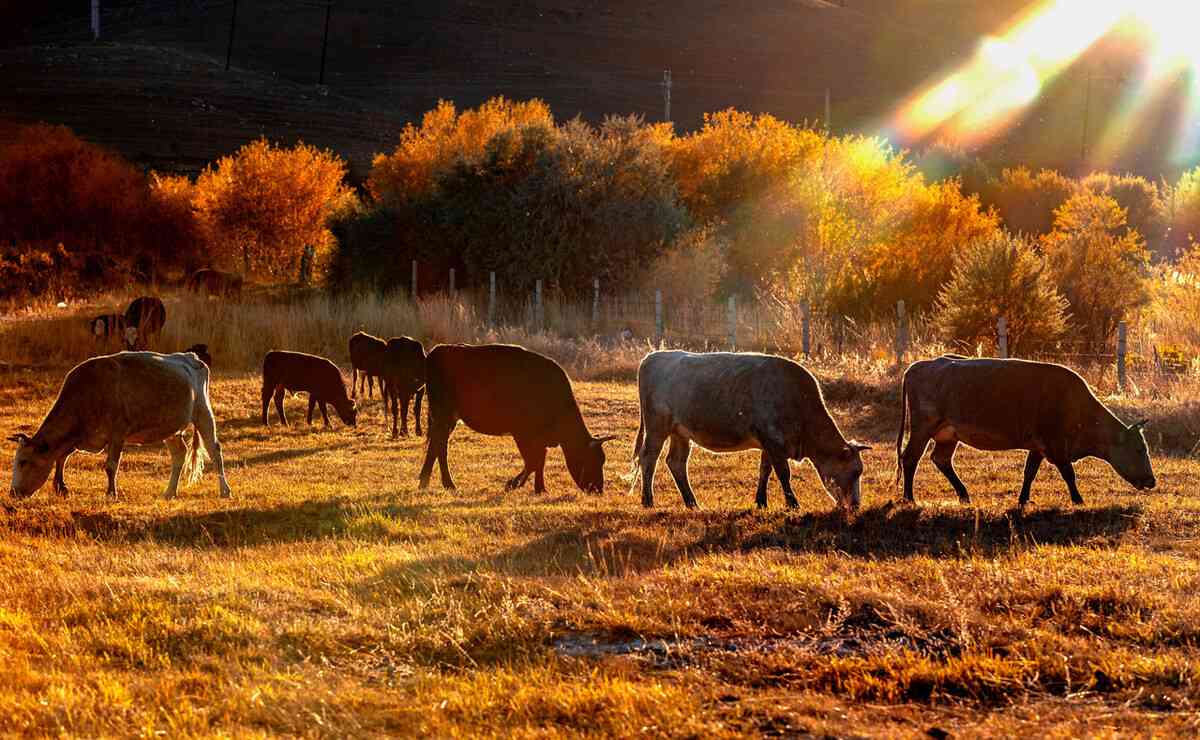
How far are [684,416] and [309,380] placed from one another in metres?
10.5

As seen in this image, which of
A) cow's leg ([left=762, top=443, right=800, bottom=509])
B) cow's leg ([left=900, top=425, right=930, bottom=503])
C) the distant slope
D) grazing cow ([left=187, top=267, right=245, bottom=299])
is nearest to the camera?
cow's leg ([left=762, top=443, right=800, bottom=509])

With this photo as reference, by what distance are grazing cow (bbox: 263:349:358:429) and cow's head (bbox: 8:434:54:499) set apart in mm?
8443

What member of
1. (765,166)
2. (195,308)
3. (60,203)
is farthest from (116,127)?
(195,308)

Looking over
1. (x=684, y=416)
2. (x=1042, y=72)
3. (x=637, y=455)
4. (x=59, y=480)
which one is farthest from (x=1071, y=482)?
(x=1042, y=72)

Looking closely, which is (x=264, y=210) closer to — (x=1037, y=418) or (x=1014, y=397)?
(x=1014, y=397)

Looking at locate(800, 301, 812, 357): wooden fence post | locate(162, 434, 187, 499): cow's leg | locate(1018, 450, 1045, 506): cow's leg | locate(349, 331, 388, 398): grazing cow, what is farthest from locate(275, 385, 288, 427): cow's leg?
locate(1018, 450, 1045, 506): cow's leg

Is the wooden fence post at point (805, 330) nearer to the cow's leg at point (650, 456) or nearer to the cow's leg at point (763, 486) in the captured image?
the cow's leg at point (650, 456)

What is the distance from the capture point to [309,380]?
22250 mm

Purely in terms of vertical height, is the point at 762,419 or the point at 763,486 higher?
the point at 762,419

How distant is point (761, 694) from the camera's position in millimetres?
6711

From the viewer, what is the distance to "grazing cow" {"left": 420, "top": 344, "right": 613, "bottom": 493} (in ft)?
48.4

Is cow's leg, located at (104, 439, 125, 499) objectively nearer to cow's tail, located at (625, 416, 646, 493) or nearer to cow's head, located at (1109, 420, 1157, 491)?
cow's tail, located at (625, 416, 646, 493)

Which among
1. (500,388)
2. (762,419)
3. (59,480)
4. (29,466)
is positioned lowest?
(59,480)

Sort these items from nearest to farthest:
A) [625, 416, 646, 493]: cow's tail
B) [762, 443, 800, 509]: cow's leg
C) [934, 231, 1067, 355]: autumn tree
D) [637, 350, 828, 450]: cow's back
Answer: [762, 443, 800, 509]: cow's leg → [637, 350, 828, 450]: cow's back → [625, 416, 646, 493]: cow's tail → [934, 231, 1067, 355]: autumn tree
